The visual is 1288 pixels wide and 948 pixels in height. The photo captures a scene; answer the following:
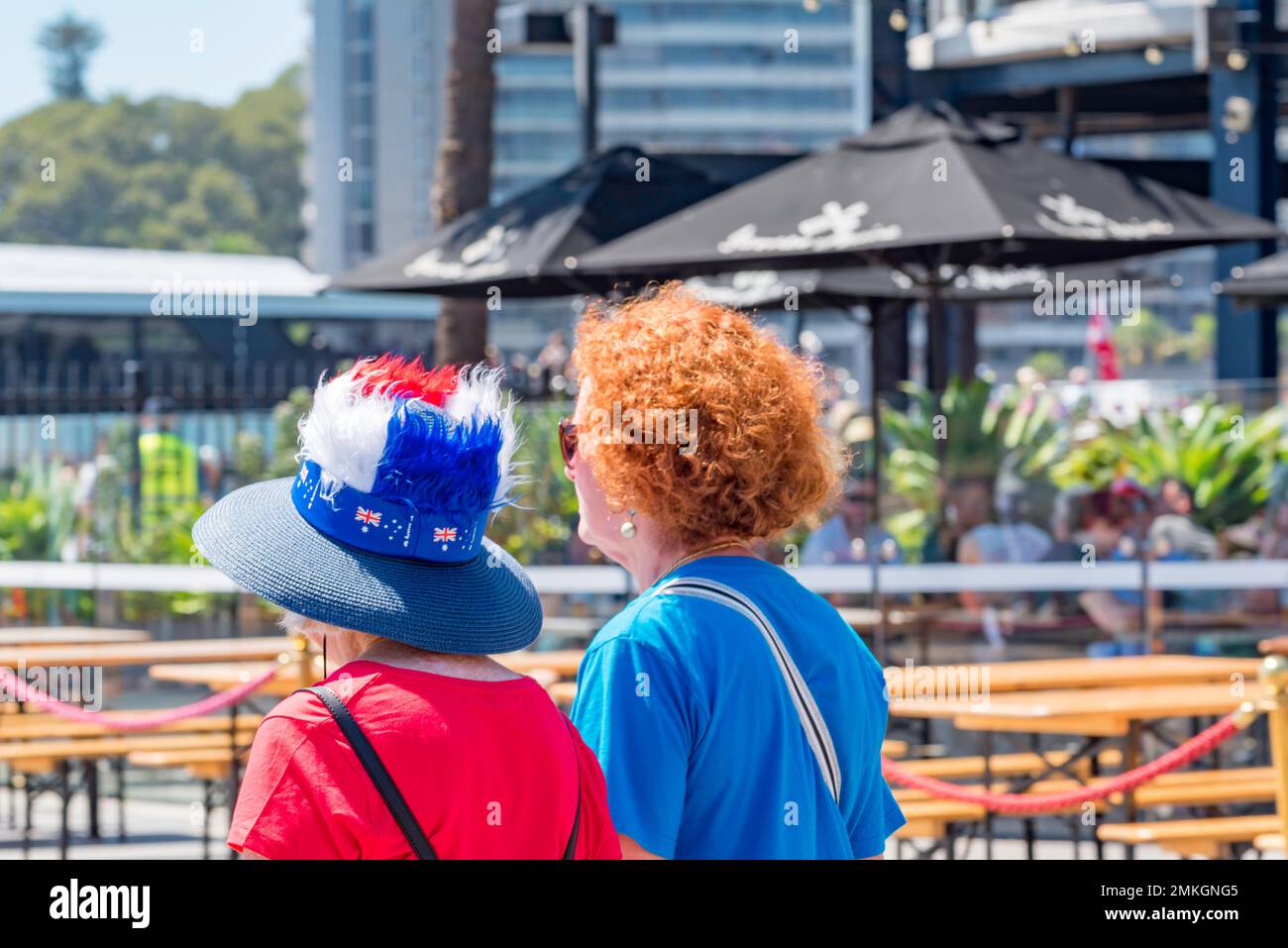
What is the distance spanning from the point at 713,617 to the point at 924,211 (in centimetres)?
528

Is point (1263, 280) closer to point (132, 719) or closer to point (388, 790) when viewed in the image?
point (132, 719)

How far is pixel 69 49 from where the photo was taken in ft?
455

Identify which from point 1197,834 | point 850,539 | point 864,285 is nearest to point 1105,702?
point 1197,834

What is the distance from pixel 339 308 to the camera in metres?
23.8

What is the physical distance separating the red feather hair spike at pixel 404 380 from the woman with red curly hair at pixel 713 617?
0.32m

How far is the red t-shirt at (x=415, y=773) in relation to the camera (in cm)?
171

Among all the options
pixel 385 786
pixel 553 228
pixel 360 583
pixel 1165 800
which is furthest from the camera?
pixel 553 228

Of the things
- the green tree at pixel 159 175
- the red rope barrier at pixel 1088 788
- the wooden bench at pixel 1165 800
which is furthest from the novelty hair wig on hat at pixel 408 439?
the green tree at pixel 159 175

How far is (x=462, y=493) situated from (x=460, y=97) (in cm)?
980

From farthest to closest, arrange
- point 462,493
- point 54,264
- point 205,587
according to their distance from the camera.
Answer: point 54,264 < point 205,587 < point 462,493

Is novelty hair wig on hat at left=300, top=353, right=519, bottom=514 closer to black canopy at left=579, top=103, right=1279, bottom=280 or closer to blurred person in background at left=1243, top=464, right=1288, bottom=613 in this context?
black canopy at left=579, top=103, right=1279, bottom=280
